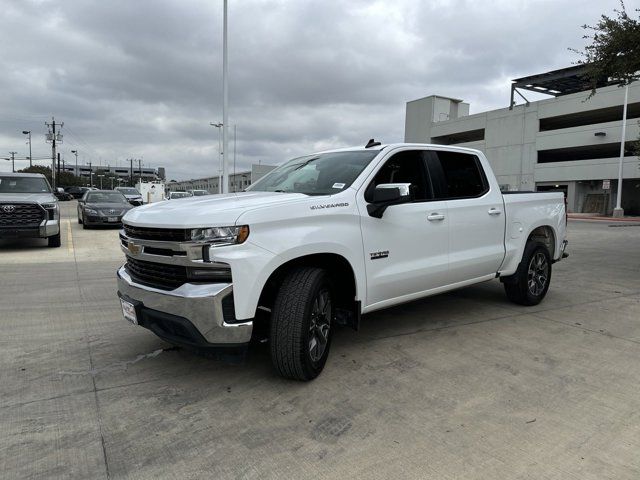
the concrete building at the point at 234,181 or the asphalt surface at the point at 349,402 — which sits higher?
the concrete building at the point at 234,181

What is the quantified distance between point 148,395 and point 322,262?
63.3 inches

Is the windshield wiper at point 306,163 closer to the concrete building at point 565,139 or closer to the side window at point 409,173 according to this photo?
the side window at point 409,173

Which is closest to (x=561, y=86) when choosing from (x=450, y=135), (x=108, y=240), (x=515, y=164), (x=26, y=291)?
(x=515, y=164)

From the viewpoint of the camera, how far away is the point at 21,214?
10383 mm

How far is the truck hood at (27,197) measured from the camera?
10.3 metres

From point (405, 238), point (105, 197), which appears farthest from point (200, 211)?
point (105, 197)

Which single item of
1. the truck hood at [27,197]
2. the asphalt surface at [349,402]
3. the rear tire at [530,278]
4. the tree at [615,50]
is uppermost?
the tree at [615,50]

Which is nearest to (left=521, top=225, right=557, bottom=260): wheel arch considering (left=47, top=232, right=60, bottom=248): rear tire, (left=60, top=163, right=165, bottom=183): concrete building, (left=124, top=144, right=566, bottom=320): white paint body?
(left=124, top=144, right=566, bottom=320): white paint body

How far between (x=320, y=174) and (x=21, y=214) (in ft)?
28.8

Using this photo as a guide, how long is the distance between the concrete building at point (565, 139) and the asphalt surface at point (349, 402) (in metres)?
31.8

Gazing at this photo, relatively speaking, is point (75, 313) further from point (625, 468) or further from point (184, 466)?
point (625, 468)

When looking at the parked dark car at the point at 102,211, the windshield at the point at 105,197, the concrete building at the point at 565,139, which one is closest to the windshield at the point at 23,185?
the parked dark car at the point at 102,211

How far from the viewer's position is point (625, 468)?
2.58 metres

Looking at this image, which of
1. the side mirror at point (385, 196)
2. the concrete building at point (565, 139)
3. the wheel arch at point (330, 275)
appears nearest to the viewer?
the wheel arch at point (330, 275)
